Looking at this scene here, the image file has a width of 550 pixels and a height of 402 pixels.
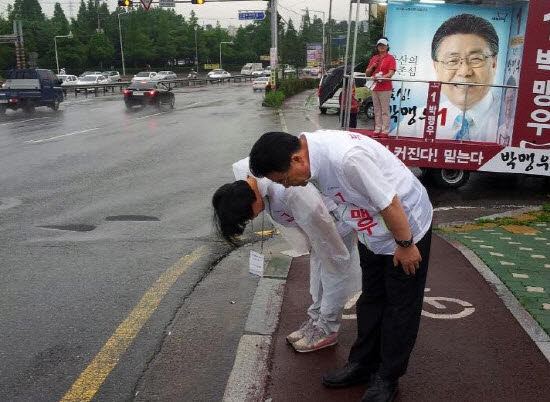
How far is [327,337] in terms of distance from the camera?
3.64 metres

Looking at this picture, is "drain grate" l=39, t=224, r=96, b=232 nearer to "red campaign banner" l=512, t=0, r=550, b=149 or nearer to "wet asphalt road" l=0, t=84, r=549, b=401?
"wet asphalt road" l=0, t=84, r=549, b=401

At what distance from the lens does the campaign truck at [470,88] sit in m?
7.94

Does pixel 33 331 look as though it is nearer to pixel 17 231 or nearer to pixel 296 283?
pixel 296 283

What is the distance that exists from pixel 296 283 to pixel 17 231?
3570 mm

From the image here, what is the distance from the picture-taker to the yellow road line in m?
3.23

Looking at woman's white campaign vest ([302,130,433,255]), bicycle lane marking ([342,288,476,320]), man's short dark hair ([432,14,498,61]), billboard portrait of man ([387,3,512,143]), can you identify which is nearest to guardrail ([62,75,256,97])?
billboard portrait of man ([387,3,512,143])

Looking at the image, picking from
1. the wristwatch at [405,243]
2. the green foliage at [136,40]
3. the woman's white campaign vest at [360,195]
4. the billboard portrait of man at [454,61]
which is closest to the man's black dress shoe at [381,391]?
the woman's white campaign vest at [360,195]

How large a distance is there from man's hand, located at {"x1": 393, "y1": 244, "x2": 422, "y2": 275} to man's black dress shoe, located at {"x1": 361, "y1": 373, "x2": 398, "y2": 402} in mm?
690

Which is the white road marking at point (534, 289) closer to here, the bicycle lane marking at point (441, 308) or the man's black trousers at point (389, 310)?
the bicycle lane marking at point (441, 308)

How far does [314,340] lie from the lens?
3.62 meters

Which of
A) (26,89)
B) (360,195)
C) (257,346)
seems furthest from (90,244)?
(26,89)

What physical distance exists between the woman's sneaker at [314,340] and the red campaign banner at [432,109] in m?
5.52

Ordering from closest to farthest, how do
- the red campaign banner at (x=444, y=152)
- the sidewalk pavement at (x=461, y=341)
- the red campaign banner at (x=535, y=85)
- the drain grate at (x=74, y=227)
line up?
the sidewalk pavement at (x=461, y=341) → the drain grate at (x=74, y=227) → the red campaign banner at (x=535, y=85) → the red campaign banner at (x=444, y=152)

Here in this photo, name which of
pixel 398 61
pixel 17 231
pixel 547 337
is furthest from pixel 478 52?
pixel 17 231
